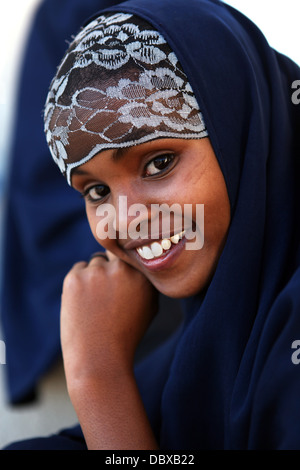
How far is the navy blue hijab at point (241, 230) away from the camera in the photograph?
0.91 meters

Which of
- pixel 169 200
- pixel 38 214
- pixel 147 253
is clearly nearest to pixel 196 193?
pixel 169 200

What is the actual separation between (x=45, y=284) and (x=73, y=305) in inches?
36.0

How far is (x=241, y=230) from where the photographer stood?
965 millimetres

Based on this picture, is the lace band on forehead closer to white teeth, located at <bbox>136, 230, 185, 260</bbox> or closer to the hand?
white teeth, located at <bbox>136, 230, 185, 260</bbox>

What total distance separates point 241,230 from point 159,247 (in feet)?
0.49

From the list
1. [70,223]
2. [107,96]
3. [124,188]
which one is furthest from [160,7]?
[70,223]

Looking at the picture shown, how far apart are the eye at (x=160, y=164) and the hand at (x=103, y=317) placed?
29 centimetres

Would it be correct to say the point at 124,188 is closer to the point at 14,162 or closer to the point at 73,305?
the point at 73,305

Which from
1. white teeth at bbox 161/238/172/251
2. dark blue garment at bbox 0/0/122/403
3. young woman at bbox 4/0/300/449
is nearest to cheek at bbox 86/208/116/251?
young woman at bbox 4/0/300/449

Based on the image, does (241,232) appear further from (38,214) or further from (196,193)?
(38,214)

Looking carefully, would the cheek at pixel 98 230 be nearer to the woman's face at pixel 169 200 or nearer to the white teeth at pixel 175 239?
the woman's face at pixel 169 200

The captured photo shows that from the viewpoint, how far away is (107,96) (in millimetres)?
923

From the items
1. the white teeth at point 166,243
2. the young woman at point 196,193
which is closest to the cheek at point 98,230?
the young woman at point 196,193

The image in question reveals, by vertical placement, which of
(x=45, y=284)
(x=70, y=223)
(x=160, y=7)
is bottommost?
(x=45, y=284)
